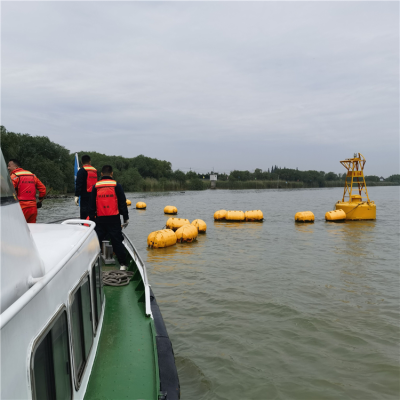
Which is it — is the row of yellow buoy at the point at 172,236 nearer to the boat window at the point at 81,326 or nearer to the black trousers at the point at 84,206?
the black trousers at the point at 84,206

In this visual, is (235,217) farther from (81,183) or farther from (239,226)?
(81,183)

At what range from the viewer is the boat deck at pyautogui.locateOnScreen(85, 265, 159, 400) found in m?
3.21

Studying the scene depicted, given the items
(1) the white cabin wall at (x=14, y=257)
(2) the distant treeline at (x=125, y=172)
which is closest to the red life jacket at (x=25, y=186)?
(1) the white cabin wall at (x=14, y=257)

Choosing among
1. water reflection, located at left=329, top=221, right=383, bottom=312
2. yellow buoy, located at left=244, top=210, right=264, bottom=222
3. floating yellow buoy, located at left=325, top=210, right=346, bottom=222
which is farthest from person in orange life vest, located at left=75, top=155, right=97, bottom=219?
floating yellow buoy, located at left=325, top=210, right=346, bottom=222

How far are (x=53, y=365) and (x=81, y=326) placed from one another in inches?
36.8

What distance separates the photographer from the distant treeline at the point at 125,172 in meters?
54.6

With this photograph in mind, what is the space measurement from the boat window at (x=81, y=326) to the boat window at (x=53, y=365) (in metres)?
0.27

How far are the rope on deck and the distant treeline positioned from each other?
43.8 metres

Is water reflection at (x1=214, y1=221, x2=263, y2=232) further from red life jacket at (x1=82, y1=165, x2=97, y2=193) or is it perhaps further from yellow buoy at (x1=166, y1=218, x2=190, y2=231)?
red life jacket at (x1=82, y1=165, x2=97, y2=193)

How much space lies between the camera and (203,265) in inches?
453

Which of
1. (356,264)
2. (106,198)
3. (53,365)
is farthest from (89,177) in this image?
(356,264)

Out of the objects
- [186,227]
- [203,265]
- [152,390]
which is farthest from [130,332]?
[186,227]

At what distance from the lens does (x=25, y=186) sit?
6.70 m

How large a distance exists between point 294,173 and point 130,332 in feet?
446
